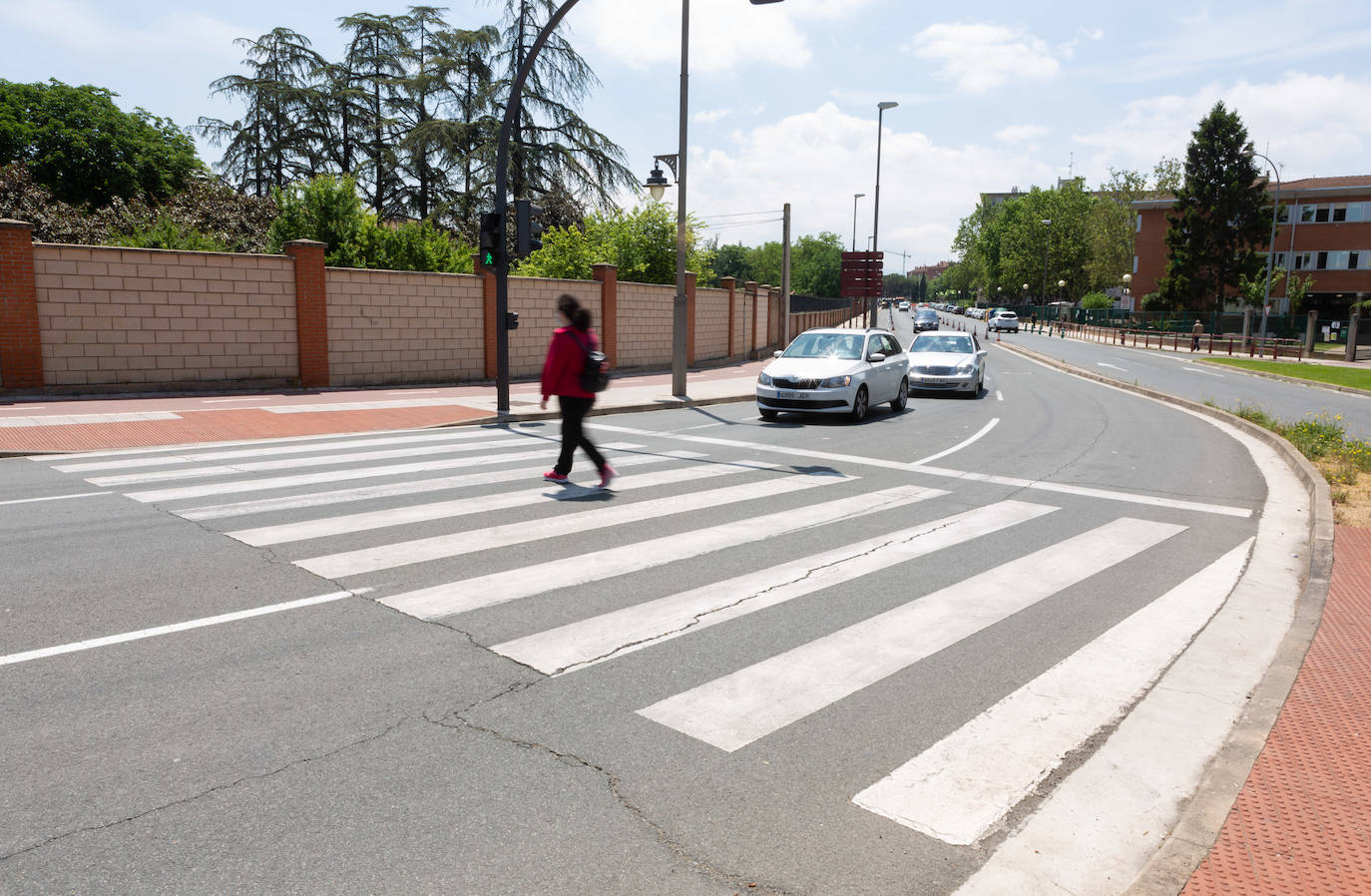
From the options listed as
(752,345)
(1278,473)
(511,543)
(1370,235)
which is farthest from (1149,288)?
(511,543)

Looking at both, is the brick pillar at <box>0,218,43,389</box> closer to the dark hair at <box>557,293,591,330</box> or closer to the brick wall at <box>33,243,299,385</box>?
the brick wall at <box>33,243,299,385</box>

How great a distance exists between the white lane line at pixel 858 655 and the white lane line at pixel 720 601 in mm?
610

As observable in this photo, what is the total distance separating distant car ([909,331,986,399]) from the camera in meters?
20.7

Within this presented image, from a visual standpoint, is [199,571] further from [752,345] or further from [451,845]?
[752,345]

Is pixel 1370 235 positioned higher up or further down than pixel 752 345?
higher up

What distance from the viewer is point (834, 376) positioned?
50.3 feet

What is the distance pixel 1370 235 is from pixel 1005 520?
242ft

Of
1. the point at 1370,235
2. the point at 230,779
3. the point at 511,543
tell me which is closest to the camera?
the point at 230,779

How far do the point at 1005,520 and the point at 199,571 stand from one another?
6.48m

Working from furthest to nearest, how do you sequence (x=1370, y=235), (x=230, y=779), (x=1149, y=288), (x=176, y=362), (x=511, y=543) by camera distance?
(x=1149, y=288), (x=1370, y=235), (x=176, y=362), (x=511, y=543), (x=230, y=779)

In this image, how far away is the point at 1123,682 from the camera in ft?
15.0

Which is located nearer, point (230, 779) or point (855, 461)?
point (230, 779)

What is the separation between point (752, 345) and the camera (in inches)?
1485

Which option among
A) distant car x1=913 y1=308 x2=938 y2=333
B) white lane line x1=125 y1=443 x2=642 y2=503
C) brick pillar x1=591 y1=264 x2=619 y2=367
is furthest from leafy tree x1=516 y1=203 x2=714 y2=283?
distant car x1=913 y1=308 x2=938 y2=333
